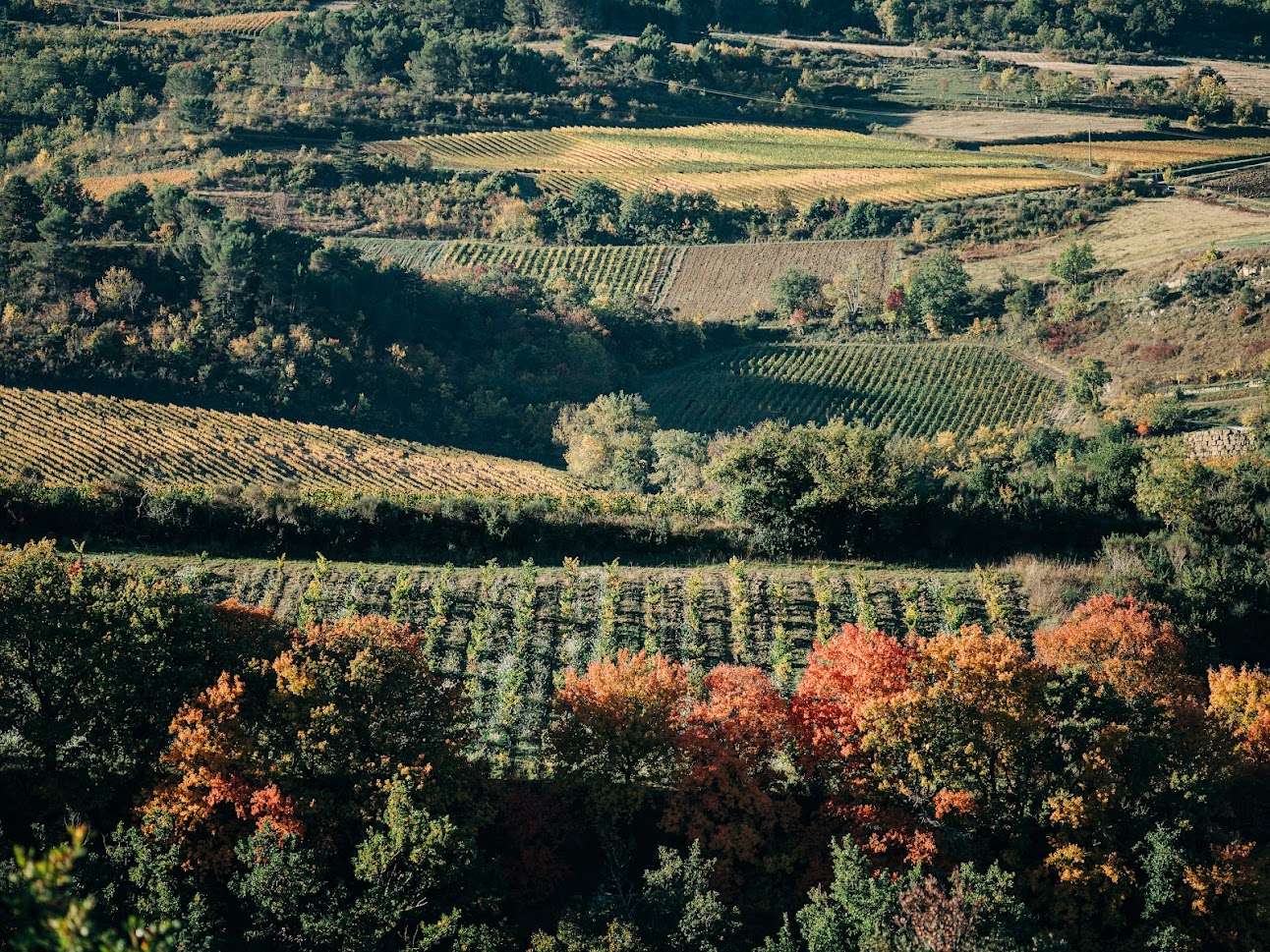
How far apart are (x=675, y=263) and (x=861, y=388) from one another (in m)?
31.5

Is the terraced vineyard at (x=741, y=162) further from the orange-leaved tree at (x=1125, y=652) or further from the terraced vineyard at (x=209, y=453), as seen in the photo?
the orange-leaved tree at (x=1125, y=652)

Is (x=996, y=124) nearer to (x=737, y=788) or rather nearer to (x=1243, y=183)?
(x=1243, y=183)

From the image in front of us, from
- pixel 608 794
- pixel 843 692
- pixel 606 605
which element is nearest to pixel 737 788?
pixel 608 794

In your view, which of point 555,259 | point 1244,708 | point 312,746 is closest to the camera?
point 312,746

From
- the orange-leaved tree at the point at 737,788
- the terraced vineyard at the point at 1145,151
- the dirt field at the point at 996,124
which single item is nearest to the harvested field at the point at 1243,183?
the terraced vineyard at the point at 1145,151

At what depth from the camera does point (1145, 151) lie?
145 metres

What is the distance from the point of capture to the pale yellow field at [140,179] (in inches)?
5241

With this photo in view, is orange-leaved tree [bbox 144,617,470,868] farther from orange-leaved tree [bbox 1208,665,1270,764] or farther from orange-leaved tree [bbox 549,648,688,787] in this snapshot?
orange-leaved tree [bbox 1208,665,1270,764]

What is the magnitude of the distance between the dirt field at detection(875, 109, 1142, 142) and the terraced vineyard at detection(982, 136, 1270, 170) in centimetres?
346

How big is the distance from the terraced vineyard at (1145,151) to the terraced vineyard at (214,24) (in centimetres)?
8613

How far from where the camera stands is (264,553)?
58.1m

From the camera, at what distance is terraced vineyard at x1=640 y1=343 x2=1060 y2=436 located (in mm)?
101188

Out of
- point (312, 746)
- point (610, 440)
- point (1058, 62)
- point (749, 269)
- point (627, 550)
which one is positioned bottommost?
point (610, 440)

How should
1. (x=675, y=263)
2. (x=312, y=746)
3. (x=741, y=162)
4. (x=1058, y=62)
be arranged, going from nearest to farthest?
(x=312, y=746)
(x=675, y=263)
(x=741, y=162)
(x=1058, y=62)
